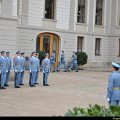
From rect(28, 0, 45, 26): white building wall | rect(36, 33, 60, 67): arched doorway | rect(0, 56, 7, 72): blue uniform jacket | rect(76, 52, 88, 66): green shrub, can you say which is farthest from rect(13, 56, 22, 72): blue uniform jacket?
rect(76, 52, 88, 66): green shrub

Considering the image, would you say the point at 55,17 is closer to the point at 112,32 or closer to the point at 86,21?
the point at 86,21

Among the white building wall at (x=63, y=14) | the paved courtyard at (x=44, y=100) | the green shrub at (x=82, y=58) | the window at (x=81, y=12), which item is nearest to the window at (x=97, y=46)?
the window at (x=81, y=12)

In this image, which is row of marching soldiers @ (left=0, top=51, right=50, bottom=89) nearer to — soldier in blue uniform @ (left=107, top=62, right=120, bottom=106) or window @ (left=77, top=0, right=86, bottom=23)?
soldier in blue uniform @ (left=107, top=62, right=120, bottom=106)

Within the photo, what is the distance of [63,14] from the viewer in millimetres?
35312

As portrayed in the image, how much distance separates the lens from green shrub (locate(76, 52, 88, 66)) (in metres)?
35.0

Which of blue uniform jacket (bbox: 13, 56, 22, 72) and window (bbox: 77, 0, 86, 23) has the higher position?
window (bbox: 77, 0, 86, 23)

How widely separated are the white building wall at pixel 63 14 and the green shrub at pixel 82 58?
2.69m

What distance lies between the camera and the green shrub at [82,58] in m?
35.0

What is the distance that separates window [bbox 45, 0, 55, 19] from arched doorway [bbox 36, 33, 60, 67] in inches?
66.1

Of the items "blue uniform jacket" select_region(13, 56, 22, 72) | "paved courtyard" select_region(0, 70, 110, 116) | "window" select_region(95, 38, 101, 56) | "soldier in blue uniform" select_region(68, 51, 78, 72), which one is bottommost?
"paved courtyard" select_region(0, 70, 110, 116)

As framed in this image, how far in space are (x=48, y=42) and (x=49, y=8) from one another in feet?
9.94

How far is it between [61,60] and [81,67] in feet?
11.1

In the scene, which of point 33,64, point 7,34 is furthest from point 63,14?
point 33,64

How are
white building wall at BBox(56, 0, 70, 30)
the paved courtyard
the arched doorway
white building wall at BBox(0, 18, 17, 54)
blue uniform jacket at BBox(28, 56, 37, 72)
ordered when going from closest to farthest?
the paved courtyard
blue uniform jacket at BBox(28, 56, 37, 72)
white building wall at BBox(0, 18, 17, 54)
the arched doorway
white building wall at BBox(56, 0, 70, 30)
